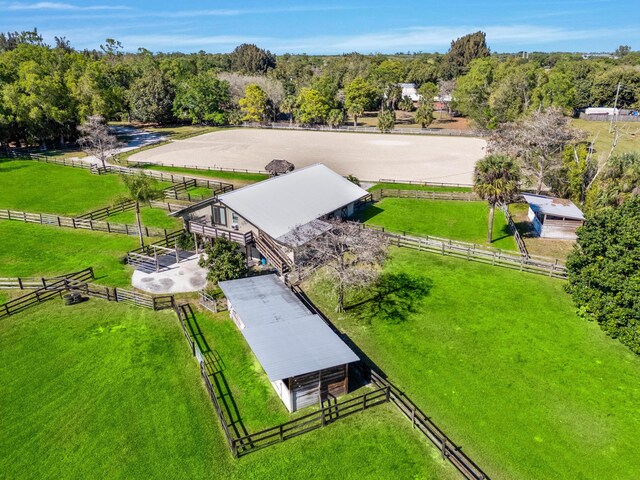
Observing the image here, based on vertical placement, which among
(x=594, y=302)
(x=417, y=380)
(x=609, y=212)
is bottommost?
(x=417, y=380)

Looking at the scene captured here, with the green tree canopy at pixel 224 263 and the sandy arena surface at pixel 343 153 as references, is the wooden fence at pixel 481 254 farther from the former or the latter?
the sandy arena surface at pixel 343 153

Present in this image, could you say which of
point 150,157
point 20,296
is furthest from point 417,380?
point 150,157

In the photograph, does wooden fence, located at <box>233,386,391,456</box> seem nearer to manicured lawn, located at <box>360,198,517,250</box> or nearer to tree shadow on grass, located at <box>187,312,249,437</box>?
tree shadow on grass, located at <box>187,312,249,437</box>

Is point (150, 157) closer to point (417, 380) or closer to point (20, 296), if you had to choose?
point (20, 296)

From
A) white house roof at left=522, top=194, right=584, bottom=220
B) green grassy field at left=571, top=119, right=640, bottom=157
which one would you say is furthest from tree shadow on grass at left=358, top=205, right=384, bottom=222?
green grassy field at left=571, top=119, right=640, bottom=157

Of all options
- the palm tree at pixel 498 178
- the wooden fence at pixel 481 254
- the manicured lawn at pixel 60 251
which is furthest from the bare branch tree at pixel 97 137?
the palm tree at pixel 498 178
